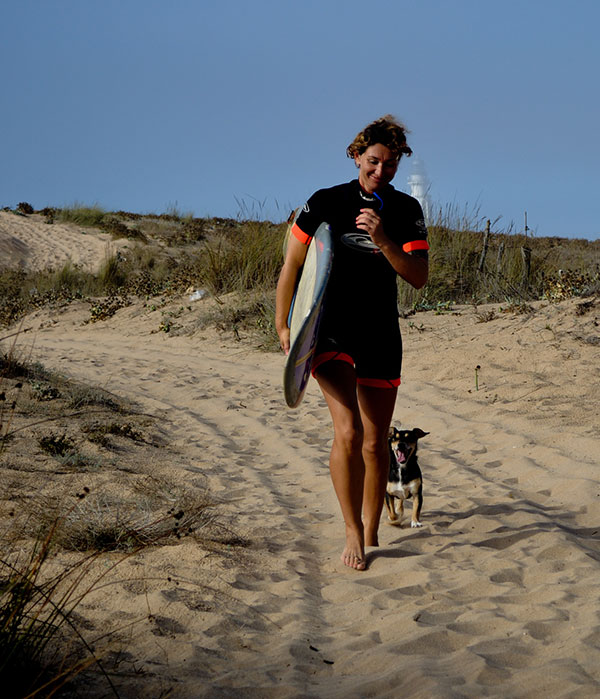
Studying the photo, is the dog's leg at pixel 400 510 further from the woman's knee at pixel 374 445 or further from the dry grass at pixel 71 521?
the dry grass at pixel 71 521

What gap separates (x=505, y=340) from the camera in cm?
995

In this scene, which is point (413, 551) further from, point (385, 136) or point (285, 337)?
point (385, 136)

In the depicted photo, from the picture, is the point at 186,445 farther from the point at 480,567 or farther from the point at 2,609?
the point at 2,609

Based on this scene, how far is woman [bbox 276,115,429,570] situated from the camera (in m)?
3.79

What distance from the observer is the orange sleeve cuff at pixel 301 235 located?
3853 mm

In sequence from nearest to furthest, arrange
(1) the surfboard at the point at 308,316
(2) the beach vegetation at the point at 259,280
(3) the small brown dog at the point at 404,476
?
(1) the surfboard at the point at 308,316
(3) the small brown dog at the point at 404,476
(2) the beach vegetation at the point at 259,280

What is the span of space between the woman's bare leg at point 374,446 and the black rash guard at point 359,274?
0.09 m

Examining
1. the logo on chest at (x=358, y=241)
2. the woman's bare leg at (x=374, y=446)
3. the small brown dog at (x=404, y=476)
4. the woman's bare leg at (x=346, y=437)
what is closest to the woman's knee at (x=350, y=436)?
the woman's bare leg at (x=346, y=437)

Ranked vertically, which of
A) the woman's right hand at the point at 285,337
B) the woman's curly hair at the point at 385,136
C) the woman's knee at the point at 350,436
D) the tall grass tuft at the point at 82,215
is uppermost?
the tall grass tuft at the point at 82,215

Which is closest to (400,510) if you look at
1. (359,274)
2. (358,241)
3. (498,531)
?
(498,531)

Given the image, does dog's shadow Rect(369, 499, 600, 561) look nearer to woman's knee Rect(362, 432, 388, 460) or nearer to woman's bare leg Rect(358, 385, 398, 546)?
woman's bare leg Rect(358, 385, 398, 546)

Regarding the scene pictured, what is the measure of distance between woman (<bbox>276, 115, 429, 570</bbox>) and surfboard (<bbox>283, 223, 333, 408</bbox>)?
12cm

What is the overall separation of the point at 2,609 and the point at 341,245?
2260 mm

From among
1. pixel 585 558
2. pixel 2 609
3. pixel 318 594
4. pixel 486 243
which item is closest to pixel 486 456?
pixel 585 558
